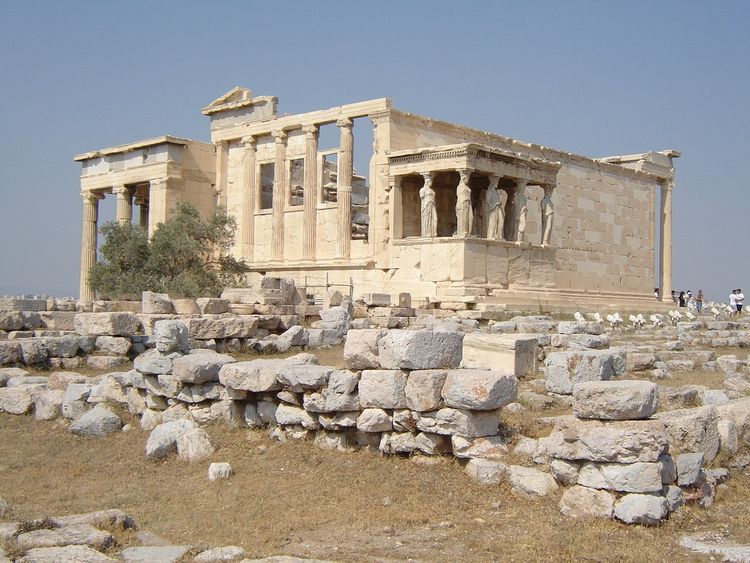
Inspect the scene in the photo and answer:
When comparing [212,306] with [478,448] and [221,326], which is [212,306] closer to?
[221,326]

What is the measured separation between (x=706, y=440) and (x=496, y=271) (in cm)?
1658

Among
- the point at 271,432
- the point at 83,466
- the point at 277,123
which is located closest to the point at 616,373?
the point at 271,432

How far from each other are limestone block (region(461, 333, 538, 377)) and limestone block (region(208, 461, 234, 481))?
4126mm

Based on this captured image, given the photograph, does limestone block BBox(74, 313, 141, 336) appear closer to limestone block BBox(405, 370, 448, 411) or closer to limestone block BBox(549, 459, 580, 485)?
limestone block BBox(405, 370, 448, 411)

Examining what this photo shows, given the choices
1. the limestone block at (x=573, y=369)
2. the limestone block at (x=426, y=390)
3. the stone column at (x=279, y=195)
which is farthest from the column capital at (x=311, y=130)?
the limestone block at (x=426, y=390)

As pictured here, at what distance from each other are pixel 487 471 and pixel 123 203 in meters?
26.8

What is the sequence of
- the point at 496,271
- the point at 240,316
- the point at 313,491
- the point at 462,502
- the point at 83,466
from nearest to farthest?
the point at 462,502
the point at 313,491
the point at 83,466
the point at 240,316
the point at 496,271

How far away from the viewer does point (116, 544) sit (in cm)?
595

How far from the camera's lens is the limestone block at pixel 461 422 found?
750 centimetres

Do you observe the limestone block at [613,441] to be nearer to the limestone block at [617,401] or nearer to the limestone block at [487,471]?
the limestone block at [617,401]

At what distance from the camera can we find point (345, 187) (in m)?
26.6

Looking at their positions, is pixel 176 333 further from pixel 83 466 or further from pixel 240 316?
pixel 240 316

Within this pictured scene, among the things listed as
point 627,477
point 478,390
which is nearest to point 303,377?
point 478,390

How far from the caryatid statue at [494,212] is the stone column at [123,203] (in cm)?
1360
